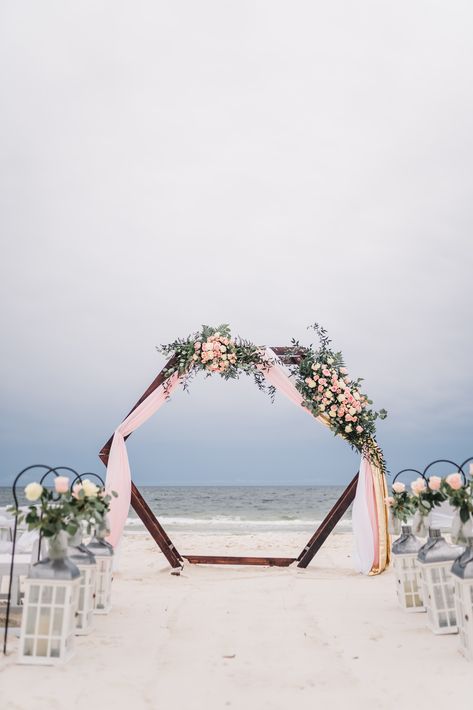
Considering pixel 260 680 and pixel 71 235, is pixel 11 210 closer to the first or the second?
pixel 71 235

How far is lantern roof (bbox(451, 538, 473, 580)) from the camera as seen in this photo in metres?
2.77

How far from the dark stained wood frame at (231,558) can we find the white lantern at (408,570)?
6.47 ft

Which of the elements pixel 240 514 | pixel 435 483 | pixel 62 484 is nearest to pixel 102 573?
pixel 62 484

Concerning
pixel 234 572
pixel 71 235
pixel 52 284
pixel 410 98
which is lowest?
pixel 234 572

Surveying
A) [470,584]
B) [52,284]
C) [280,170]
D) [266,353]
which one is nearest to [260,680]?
[470,584]

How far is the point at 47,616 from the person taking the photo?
2.81m

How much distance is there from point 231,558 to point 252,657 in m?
3.62

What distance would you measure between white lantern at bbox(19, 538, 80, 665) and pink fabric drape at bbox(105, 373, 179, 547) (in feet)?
9.19

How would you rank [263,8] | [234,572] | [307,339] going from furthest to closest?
[263,8] → [307,339] → [234,572]

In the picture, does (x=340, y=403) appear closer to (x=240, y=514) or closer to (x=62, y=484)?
(x=62, y=484)

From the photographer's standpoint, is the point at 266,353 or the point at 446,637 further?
the point at 266,353

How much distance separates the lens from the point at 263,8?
7773 mm

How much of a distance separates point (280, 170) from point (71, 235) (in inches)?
213

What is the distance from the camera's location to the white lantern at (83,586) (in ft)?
11.4
